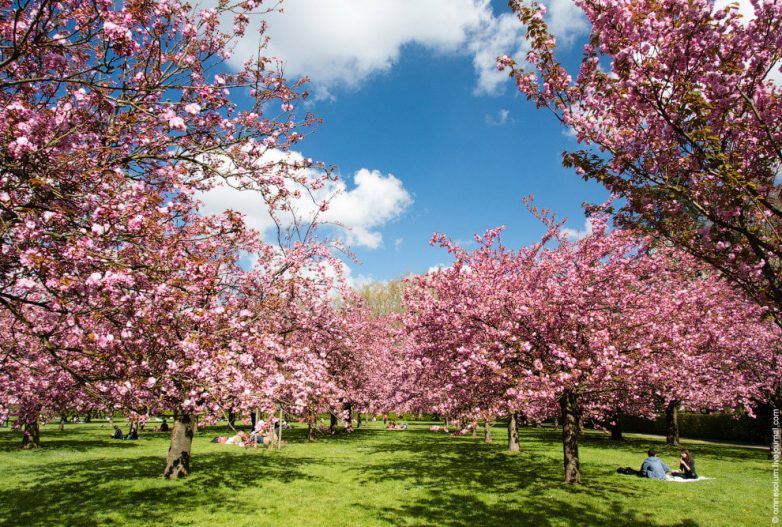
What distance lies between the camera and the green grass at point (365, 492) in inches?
411

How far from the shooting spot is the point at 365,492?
13320mm

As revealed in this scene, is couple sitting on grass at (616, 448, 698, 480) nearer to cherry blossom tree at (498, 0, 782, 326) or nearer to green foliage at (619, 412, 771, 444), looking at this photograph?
cherry blossom tree at (498, 0, 782, 326)

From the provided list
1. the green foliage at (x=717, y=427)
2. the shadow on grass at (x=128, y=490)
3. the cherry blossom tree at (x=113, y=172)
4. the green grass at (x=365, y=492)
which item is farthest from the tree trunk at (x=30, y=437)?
the green foliage at (x=717, y=427)

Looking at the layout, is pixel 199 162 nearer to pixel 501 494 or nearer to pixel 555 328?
pixel 555 328

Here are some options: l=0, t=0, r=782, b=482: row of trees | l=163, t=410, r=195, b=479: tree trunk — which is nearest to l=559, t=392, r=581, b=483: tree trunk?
l=0, t=0, r=782, b=482: row of trees

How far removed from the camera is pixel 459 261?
14.0 metres

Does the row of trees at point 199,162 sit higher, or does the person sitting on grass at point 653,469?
the row of trees at point 199,162

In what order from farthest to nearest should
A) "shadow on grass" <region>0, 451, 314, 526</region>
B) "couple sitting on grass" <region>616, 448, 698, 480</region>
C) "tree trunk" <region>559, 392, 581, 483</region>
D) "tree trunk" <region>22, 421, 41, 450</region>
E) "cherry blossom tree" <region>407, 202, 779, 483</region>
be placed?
"tree trunk" <region>22, 421, 41, 450</region>, "couple sitting on grass" <region>616, 448, 698, 480</region>, "tree trunk" <region>559, 392, 581, 483</region>, "cherry blossom tree" <region>407, 202, 779, 483</region>, "shadow on grass" <region>0, 451, 314, 526</region>

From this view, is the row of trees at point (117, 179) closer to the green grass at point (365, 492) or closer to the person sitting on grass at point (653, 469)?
the green grass at point (365, 492)

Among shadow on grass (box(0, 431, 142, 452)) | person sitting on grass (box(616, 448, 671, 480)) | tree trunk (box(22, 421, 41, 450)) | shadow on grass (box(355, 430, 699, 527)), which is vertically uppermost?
person sitting on grass (box(616, 448, 671, 480))

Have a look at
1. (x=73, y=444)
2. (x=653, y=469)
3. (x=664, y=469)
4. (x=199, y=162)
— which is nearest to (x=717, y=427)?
(x=664, y=469)

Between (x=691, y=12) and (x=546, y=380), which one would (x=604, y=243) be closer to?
(x=546, y=380)

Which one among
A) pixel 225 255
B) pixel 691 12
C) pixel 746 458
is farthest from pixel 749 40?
pixel 746 458

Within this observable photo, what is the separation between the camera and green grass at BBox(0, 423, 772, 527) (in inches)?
411
